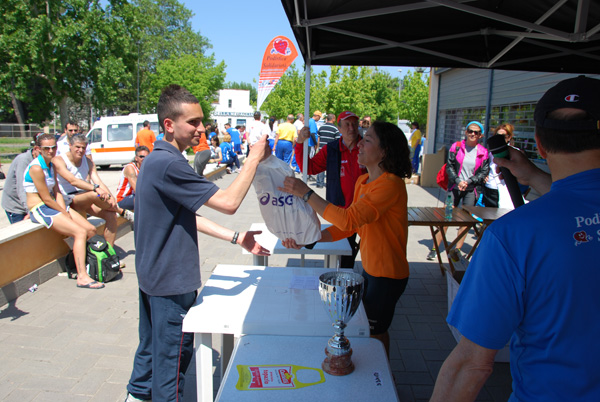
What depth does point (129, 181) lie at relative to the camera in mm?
5582

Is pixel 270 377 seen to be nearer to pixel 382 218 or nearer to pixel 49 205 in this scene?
pixel 382 218

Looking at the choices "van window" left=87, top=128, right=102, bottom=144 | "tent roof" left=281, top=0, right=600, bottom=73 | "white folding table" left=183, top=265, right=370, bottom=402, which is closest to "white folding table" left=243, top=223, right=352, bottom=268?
"white folding table" left=183, top=265, right=370, bottom=402

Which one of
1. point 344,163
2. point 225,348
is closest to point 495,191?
point 344,163

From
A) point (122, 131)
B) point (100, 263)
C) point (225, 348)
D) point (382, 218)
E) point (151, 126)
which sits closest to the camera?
point (382, 218)

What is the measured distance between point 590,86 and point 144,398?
2.64 m

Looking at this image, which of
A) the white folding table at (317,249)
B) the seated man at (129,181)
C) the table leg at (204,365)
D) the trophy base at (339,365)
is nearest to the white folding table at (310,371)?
the trophy base at (339,365)

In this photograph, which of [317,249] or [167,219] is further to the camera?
[317,249]

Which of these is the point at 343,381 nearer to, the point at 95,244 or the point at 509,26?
the point at 509,26

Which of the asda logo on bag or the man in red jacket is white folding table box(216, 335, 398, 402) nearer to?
the asda logo on bag

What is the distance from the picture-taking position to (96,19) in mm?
24031

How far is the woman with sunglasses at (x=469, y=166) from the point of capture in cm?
552

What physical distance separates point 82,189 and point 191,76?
104 ft

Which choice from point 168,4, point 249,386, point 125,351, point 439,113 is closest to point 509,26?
point 249,386

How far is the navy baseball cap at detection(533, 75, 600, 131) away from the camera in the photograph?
105 centimetres
